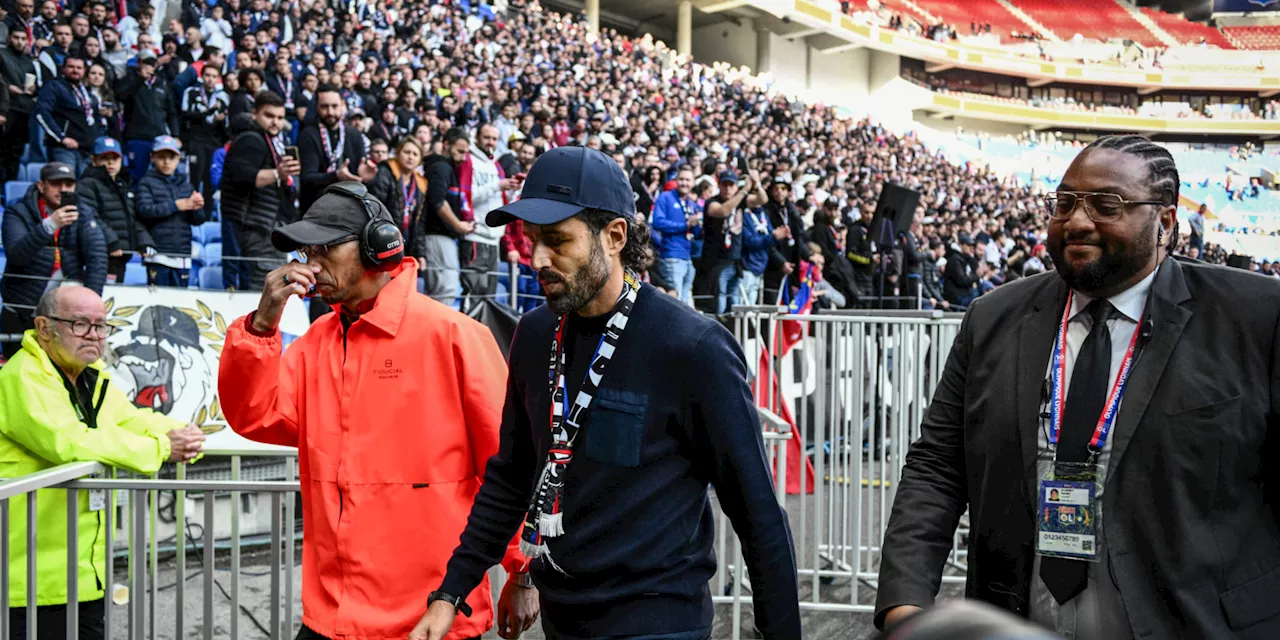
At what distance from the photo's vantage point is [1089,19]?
52.9 metres

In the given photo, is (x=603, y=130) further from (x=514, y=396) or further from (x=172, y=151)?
(x=514, y=396)

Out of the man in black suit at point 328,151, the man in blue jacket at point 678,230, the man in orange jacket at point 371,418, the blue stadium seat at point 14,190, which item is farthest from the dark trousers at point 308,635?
the man in blue jacket at point 678,230

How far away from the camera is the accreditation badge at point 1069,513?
187 cm

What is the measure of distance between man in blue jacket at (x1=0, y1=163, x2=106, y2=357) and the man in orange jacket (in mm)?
4601

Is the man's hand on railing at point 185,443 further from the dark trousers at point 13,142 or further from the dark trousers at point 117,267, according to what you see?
the dark trousers at point 13,142

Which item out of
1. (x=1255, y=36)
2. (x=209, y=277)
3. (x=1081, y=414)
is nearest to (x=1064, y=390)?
(x=1081, y=414)

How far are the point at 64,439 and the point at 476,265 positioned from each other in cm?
533

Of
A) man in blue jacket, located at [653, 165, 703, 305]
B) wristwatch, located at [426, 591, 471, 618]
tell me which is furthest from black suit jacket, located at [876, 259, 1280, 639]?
man in blue jacket, located at [653, 165, 703, 305]

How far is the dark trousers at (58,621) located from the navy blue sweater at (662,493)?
2069mm

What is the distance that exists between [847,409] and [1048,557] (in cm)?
383

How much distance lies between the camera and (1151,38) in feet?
170

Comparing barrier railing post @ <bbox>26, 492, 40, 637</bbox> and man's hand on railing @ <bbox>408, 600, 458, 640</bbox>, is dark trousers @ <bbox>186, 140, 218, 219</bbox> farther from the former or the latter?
man's hand on railing @ <bbox>408, 600, 458, 640</bbox>

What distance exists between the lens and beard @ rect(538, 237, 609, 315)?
2176 mm

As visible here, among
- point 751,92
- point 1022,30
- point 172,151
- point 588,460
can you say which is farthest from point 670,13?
point 588,460
